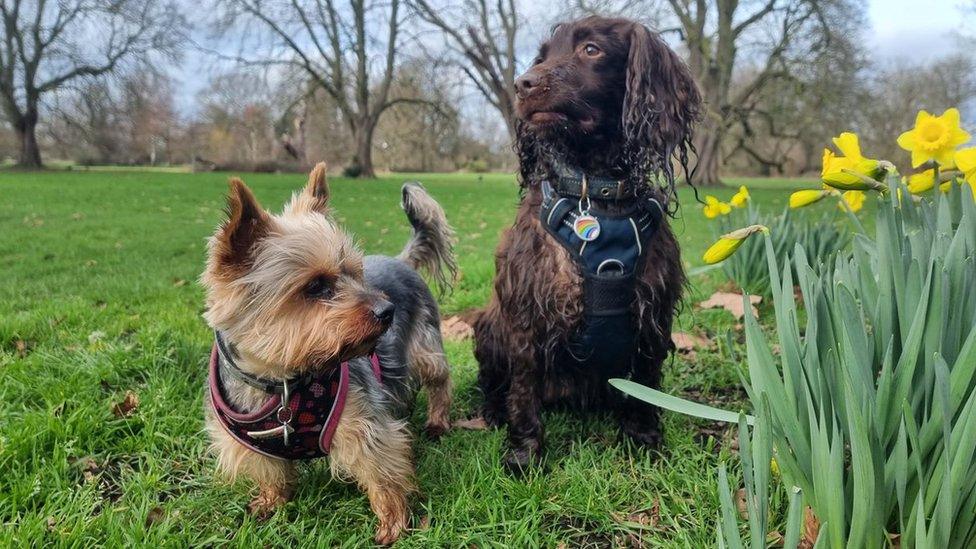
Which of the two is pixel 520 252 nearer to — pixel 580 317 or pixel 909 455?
pixel 580 317

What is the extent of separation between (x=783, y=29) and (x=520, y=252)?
90.7 ft

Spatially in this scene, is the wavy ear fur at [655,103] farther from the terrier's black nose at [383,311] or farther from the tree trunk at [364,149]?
the tree trunk at [364,149]

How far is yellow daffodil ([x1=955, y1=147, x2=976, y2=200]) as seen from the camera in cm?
170

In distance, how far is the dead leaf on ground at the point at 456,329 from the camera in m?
4.95

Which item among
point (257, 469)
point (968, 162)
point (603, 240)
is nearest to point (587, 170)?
point (603, 240)

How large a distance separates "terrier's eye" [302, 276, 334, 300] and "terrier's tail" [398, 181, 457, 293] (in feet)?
4.42

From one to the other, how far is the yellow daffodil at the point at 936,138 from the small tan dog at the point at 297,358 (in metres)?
1.77

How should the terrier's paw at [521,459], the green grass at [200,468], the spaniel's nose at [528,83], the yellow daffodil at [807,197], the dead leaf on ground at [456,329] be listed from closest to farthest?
the yellow daffodil at [807,197] → the green grass at [200,468] → the spaniel's nose at [528,83] → the terrier's paw at [521,459] → the dead leaf on ground at [456,329]

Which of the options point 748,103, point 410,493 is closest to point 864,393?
point 410,493

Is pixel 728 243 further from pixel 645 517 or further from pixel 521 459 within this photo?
pixel 521 459

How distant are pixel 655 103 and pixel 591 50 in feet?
1.17

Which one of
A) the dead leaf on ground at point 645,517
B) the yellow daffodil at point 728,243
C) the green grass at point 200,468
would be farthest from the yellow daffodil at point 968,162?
the dead leaf on ground at point 645,517

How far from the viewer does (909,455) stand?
62.0 inches

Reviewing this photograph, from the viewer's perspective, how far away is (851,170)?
1778 mm
